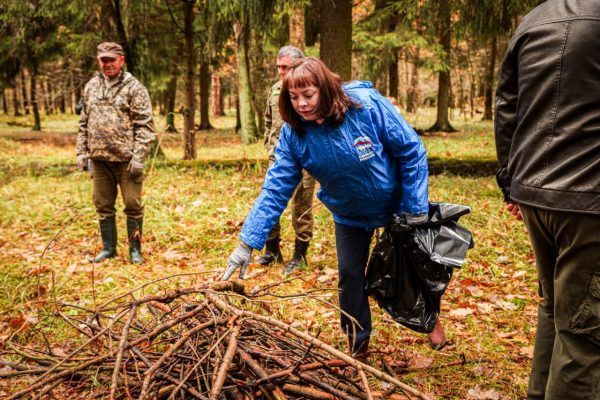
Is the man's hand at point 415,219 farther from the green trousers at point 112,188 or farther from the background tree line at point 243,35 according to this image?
the background tree line at point 243,35

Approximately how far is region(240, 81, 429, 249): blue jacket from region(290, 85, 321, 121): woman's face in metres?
0.11

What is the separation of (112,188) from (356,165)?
3757mm

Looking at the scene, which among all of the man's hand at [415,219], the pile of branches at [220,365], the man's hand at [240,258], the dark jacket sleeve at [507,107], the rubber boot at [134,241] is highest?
the dark jacket sleeve at [507,107]

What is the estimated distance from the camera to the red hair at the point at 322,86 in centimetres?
266

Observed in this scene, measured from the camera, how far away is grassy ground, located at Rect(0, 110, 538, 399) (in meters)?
3.41

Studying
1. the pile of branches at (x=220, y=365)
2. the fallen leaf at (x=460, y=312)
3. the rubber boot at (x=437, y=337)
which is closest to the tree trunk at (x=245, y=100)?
the fallen leaf at (x=460, y=312)

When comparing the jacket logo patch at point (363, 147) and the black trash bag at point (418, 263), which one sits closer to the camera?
the jacket logo patch at point (363, 147)

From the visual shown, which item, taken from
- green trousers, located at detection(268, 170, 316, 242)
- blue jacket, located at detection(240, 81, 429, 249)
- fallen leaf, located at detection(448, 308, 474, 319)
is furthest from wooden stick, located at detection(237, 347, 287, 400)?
green trousers, located at detection(268, 170, 316, 242)

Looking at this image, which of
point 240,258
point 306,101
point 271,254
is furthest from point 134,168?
point 306,101

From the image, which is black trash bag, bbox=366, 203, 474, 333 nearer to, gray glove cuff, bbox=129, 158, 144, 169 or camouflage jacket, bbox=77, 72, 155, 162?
gray glove cuff, bbox=129, 158, 144, 169

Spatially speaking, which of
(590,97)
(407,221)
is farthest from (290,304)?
(590,97)

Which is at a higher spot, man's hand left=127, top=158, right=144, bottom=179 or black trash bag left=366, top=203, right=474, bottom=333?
man's hand left=127, top=158, right=144, bottom=179

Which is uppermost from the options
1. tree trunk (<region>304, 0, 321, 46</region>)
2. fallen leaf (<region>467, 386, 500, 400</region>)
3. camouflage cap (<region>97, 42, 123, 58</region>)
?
tree trunk (<region>304, 0, 321, 46</region>)

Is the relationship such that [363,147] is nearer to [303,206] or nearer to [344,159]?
[344,159]
